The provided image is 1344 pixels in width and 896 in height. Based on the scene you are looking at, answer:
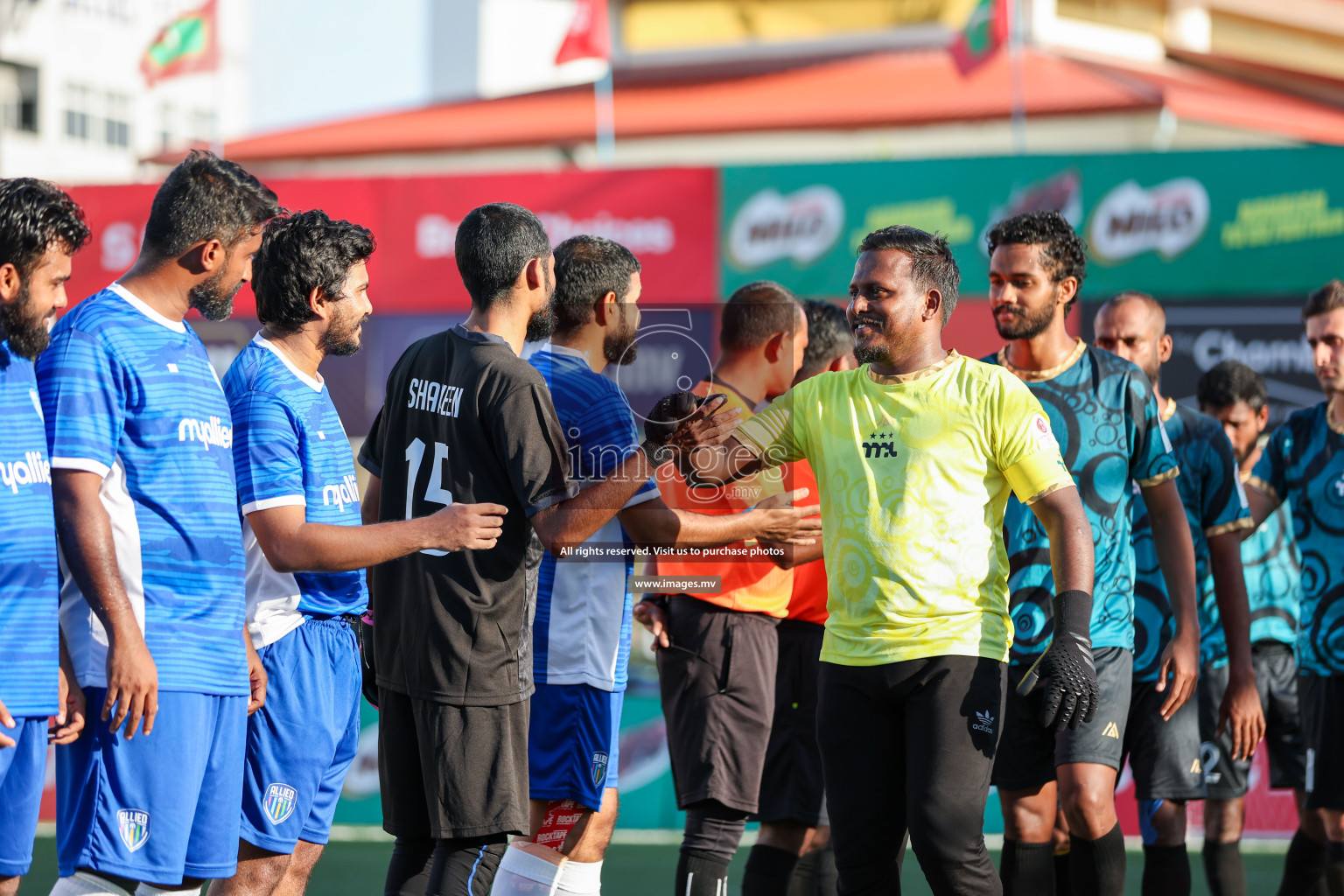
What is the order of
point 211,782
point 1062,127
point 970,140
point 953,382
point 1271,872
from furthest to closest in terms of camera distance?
1. point 970,140
2. point 1062,127
3. point 1271,872
4. point 953,382
5. point 211,782

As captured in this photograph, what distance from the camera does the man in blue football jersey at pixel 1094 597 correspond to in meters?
4.19

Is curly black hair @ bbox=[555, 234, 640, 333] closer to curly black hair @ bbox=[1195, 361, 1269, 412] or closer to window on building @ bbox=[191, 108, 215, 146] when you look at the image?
curly black hair @ bbox=[1195, 361, 1269, 412]

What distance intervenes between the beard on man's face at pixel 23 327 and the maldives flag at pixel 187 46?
11.4 m

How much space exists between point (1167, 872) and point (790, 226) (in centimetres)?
559

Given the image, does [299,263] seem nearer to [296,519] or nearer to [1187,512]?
[296,519]

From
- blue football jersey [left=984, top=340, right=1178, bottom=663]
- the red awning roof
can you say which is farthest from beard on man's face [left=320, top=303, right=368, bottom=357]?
the red awning roof

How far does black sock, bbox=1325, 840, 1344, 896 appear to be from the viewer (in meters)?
4.93

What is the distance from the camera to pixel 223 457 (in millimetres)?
3389

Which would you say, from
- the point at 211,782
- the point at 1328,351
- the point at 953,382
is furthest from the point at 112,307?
the point at 1328,351

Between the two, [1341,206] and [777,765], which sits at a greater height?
[1341,206]

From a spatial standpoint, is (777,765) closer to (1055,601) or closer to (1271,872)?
(1055,601)

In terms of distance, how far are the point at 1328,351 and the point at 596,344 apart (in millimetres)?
2972

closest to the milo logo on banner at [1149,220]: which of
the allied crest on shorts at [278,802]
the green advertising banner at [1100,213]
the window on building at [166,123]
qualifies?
the green advertising banner at [1100,213]

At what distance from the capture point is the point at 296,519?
341 centimetres
